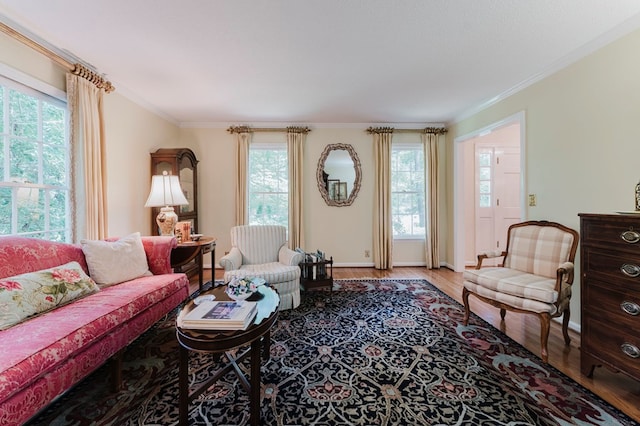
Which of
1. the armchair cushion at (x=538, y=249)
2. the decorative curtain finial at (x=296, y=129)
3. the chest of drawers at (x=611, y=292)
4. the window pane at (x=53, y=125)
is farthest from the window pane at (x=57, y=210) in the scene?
the armchair cushion at (x=538, y=249)

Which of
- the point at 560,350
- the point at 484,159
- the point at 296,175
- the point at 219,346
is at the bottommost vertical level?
the point at 560,350

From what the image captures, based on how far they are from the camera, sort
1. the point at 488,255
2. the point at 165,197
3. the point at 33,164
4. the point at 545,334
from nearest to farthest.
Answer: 1. the point at 545,334
2. the point at 33,164
3. the point at 488,255
4. the point at 165,197

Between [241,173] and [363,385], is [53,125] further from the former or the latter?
[363,385]

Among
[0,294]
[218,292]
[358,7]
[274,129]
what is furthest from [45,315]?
[274,129]

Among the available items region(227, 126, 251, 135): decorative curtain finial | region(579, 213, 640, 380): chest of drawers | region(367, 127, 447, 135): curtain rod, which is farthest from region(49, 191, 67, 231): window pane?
region(579, 213, 640, 380): chest of drawers

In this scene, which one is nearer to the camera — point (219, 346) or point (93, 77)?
point (219, 346)

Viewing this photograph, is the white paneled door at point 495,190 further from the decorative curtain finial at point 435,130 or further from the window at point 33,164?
the window at point 33,164

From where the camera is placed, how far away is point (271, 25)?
6.74 ft

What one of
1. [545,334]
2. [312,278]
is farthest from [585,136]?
[312,278]

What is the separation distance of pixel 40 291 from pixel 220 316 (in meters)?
1.19

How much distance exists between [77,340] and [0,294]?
→ 1.82ft

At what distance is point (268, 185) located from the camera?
4.70 meters

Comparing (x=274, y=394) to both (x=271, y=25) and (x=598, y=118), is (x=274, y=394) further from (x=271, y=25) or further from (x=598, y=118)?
(x=598, y=118)

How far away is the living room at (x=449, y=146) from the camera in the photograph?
6.98ft
